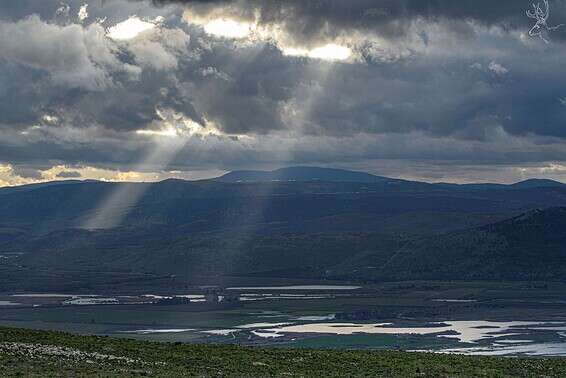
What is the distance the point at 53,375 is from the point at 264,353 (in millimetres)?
26068

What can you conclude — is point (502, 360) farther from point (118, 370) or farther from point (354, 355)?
point (118, 370)

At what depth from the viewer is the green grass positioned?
73.5m

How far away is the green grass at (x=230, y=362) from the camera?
241 feet

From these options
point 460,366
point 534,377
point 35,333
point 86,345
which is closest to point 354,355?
point 460,366

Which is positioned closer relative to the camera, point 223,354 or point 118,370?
point 118,370

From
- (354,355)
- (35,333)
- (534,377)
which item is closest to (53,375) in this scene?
(35,333)

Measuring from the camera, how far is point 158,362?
7956 centimetres

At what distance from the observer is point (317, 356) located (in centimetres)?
8781

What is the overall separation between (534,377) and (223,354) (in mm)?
27457

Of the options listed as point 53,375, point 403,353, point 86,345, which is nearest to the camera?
point 53,375

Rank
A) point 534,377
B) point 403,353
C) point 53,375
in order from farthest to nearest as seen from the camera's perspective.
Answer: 1. point 403,353
2. point 534,377
3. point 53,375

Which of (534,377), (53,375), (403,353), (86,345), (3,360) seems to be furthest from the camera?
(403,353)

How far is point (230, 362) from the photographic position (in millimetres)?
81250

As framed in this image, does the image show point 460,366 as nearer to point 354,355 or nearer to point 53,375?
point 354,355
